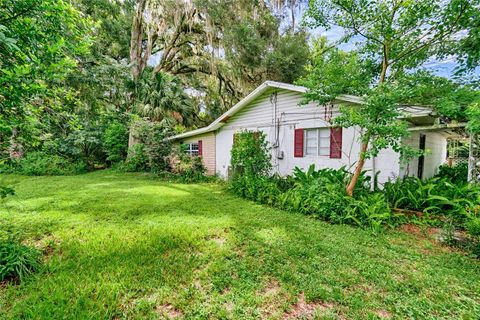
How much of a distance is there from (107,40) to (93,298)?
16742 millimetres

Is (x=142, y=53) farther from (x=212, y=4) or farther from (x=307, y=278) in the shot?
(x=307, y=278)

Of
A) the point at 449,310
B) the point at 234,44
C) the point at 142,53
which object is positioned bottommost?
the point at 449,310

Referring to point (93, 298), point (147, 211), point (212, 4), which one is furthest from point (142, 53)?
point (93, 298)

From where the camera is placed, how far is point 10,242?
2.79m

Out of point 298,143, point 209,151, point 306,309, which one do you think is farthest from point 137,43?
point 306,309

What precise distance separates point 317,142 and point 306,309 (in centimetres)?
557

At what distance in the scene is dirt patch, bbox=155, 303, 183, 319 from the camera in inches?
79.8

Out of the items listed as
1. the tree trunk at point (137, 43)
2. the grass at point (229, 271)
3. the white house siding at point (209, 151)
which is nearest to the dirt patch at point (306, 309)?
the grass at point (229, 271)

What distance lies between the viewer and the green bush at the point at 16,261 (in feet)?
8.18

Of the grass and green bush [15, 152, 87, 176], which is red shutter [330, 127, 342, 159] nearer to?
the grass

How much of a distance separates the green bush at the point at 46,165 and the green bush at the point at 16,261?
36.0ft

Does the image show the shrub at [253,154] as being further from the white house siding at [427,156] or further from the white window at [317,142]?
the white house siding at [427,156]

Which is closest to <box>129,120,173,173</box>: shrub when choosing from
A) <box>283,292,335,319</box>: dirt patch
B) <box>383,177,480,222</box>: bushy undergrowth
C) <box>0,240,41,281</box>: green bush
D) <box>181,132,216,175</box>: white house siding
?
<box>181,132,216,175</box>: white house siding

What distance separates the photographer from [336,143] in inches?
250
